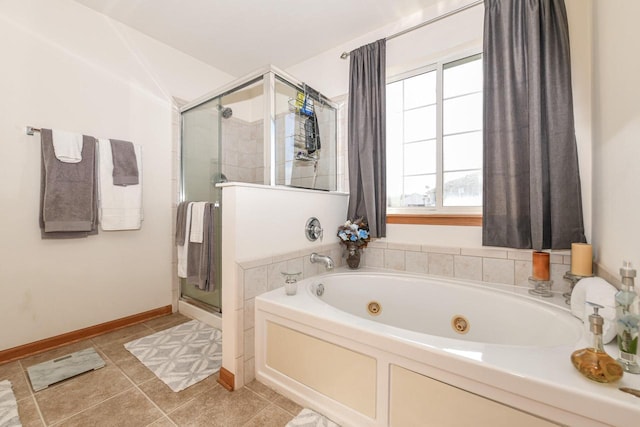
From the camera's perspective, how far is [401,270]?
210cm

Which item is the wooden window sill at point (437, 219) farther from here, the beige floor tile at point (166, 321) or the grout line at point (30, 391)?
the grout line at point (30, 391)

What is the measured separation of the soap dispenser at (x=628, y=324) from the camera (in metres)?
0.82

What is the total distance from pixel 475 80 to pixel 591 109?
0.69 metres

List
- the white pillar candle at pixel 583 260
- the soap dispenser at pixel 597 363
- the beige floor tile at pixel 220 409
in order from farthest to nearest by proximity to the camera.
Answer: the white pillar candle at pixel 583 260
the beige floor tile at pixel 220 409
the soap dispenser at pixel 597 363

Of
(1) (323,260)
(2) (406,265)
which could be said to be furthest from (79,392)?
(2) (406,265)

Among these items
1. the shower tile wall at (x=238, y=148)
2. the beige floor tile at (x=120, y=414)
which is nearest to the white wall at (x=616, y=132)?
the beige floor tile at (x=120, y=414)

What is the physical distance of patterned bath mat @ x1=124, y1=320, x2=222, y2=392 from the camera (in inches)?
61.7

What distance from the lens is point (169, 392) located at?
1.42m

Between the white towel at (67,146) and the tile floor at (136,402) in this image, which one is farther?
the white towel at (67,146)

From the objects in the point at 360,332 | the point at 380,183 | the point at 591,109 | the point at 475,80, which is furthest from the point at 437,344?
the point at 475,80

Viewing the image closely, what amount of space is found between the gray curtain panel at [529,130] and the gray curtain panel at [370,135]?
0.69 meters

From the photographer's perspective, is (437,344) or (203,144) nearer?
(437,344)

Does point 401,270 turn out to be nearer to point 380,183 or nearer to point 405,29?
point 380,183

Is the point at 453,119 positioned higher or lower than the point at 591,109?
higher
